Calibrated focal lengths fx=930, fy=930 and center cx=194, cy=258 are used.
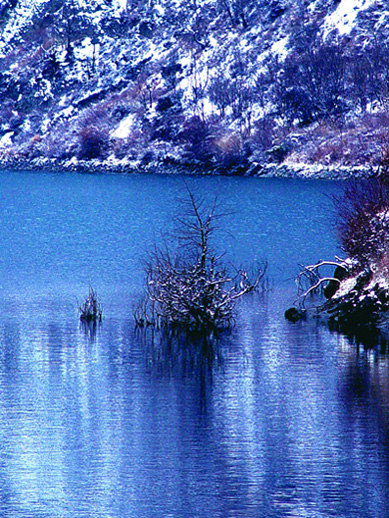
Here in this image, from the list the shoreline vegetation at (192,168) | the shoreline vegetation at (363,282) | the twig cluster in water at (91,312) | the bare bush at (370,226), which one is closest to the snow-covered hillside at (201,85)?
the shoreline vegetation at (192,168)

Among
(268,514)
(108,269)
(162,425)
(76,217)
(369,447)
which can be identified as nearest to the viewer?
(268,514)

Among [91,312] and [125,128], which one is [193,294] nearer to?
[91,312]

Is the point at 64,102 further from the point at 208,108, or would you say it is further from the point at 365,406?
the point at 365,406

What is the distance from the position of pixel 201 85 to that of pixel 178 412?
4293 inches

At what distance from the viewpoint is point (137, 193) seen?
79438 millimetres

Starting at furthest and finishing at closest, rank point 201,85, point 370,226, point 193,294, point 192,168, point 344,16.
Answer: point 201,85 → point 344,16 → point 192,168 → point 370,226 → point 193,294

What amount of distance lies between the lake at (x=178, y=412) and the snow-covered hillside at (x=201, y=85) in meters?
67.7

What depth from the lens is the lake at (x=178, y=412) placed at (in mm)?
13758

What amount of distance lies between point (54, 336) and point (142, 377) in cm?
456

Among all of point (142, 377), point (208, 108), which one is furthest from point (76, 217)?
point (208, 108)

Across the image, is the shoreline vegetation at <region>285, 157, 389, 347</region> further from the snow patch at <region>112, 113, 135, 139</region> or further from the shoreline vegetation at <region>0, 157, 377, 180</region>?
the snow patch at <region>112, 113, 135, 139</region>

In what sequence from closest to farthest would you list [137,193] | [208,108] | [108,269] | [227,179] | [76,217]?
[108,269], [76,217], [137,193], [227,179], [208,108]

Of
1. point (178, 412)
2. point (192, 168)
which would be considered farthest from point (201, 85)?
point (178, 412)

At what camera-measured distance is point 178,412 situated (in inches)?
704
